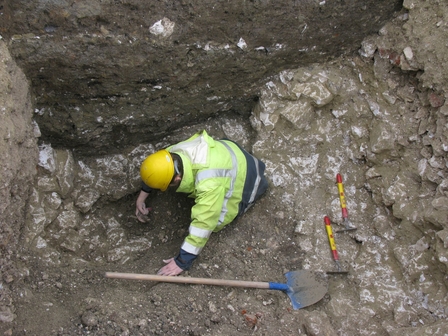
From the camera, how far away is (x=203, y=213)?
3.26 m

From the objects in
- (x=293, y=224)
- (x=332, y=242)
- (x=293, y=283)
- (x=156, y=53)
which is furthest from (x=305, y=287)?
(x=156, y=53)

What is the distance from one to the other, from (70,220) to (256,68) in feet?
6.56

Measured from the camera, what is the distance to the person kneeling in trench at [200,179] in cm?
323

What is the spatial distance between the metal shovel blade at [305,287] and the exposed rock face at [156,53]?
1.55 meters

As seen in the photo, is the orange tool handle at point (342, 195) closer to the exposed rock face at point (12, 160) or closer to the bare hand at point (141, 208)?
the bare hand at point (141, 208)

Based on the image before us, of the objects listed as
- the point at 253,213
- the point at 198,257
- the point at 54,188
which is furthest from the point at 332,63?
the point at 54,188

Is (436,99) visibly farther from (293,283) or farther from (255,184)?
(293,283)

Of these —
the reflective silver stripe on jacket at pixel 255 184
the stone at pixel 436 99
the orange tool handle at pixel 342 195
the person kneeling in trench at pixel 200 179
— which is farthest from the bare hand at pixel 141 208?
the stone at pixel 436 99

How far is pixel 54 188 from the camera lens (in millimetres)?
3600

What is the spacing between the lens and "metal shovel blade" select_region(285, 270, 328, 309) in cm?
336

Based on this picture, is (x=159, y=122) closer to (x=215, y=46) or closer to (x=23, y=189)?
(x=215, y=46)

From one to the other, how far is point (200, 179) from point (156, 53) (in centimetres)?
99

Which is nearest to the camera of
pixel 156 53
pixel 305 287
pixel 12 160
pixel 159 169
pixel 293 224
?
pixel 12 160

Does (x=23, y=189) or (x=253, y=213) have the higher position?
(x=23, y=189)
